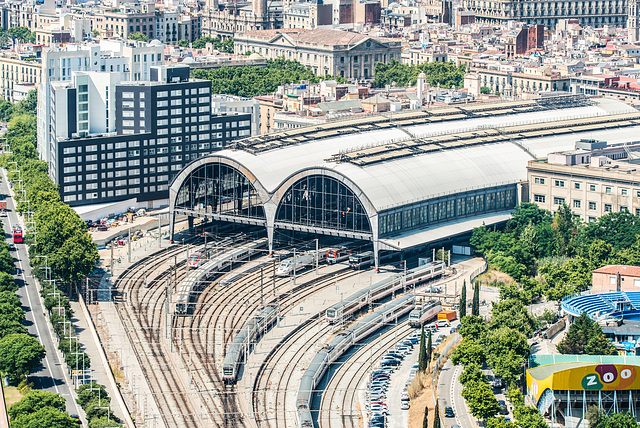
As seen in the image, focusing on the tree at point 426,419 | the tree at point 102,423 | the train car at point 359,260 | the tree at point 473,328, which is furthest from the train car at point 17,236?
the tree at point 426,419

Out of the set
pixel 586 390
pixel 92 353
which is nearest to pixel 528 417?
pixel 586 390

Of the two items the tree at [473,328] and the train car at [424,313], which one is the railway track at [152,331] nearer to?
the train car at [424,313]

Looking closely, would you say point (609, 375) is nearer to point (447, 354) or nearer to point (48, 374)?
point (447, 354)

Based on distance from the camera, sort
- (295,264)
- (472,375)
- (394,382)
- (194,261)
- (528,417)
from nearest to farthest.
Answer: (528,417) → (472,375) → (394,382) → (295,264) → (194,261)

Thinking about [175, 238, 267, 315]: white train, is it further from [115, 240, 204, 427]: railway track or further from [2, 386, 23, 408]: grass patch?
[2, 386, 23, 408]: grass patch

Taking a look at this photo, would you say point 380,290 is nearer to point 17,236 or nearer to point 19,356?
point 19,356

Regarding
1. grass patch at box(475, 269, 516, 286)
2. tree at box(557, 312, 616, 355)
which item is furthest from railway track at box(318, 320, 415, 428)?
tree at box(557, 312, 616, 355)

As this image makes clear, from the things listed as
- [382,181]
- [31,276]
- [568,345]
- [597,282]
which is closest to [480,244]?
[382,181]
